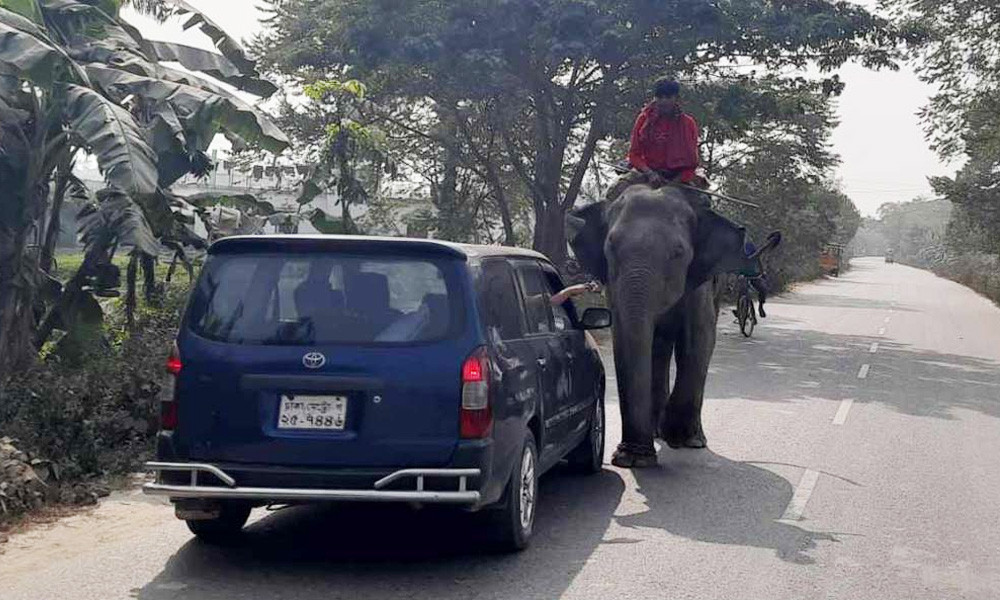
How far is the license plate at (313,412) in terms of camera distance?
649cm

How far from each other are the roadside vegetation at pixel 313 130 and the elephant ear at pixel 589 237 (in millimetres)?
3428

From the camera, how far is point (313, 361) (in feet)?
21.4

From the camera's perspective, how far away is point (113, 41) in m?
13.1

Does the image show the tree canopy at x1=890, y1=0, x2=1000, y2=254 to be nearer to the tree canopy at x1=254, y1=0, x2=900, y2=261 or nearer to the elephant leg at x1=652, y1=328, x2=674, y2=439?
the tree canopy at x1=254, y1=0, x2=900, y2=261

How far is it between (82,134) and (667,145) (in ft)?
15.8

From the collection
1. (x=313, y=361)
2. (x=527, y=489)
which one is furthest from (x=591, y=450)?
(x=313, y=361)

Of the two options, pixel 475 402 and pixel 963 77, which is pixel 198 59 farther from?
pixel 963 77

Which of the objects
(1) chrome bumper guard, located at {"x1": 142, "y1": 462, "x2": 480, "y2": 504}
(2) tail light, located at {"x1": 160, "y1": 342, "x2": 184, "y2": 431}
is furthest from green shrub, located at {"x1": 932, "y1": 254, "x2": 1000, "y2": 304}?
(2) tail light, located at {"x1": 160, "y1": 342, "x2": 184, "y2": 431}

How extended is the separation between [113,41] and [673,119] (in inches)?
234

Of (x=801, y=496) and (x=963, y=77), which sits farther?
(x=963, y=77)

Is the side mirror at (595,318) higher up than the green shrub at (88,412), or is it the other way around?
the side mirror at (595,318)

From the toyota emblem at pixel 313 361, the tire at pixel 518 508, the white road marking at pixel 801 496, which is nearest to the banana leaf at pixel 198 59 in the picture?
the white road marking at pixel 801 496

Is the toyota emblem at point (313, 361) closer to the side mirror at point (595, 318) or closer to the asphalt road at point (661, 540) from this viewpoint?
the asphalt road at point (661, 540)

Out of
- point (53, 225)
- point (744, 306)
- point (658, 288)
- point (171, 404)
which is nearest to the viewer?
point (171, 404)
